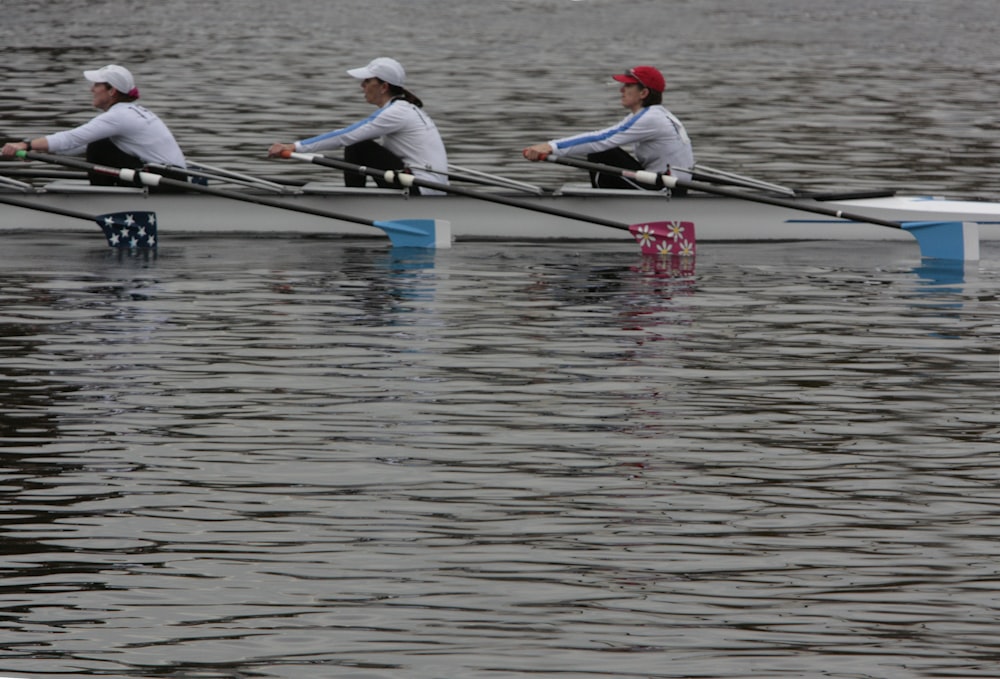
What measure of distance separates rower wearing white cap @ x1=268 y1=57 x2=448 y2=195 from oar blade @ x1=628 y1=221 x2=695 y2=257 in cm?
206

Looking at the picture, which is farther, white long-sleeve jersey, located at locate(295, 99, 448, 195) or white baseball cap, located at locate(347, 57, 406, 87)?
white baseball cap, located at locate(347, 57, 406, 87)

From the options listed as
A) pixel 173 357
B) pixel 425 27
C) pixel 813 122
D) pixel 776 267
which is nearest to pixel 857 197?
pixel 776 267

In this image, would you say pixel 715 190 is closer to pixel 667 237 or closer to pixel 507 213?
pixel 667 237

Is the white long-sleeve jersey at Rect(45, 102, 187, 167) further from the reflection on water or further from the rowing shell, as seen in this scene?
the reflection on water

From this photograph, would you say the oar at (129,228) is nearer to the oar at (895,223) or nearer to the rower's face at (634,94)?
the oar at (895,223)

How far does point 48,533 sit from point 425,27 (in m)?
50.2

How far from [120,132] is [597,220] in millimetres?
4523

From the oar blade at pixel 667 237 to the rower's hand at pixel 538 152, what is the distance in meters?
1.06

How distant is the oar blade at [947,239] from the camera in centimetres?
1728

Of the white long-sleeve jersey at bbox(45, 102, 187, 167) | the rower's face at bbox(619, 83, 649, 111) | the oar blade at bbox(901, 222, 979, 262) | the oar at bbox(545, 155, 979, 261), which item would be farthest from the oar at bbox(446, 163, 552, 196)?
the oar blade at bbox(901, 222, 979, 262)

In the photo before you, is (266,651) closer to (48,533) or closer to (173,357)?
(48,533)

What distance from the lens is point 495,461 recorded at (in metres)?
9.85

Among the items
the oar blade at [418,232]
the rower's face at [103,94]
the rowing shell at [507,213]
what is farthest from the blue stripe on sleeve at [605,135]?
the rower's face at [103,94]

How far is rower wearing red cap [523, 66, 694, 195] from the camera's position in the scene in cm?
1789
